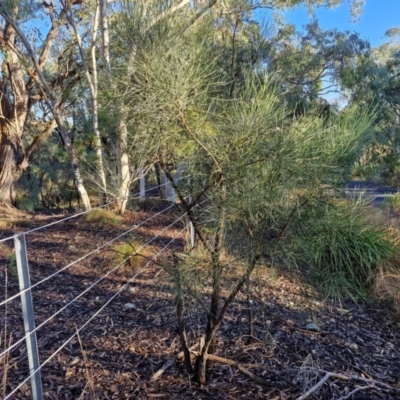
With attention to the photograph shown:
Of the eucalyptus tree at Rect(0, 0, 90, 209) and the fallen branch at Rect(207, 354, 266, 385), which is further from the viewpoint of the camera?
the eucalyptus tree at Rect(0, 0, 90, 209)

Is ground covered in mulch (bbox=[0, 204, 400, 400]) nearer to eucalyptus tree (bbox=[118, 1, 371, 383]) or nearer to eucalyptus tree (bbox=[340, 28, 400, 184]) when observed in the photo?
eucalyptus tree (bbox=[118, 1, 371, 383])

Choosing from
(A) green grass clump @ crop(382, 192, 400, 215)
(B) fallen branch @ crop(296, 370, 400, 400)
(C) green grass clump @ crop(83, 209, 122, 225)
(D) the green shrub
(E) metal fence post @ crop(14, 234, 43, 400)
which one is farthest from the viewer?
(D) the green shrub

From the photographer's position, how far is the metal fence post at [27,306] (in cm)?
209

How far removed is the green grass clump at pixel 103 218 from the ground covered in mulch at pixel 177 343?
6.69 feet

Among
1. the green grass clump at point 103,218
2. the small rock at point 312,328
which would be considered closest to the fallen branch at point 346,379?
the small rock at point 312,328

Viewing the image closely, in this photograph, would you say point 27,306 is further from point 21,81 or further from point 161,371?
point 21,81

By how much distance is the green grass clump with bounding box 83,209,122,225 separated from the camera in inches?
293

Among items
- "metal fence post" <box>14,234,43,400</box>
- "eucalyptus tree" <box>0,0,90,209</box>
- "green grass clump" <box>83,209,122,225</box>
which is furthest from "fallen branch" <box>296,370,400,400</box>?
"eucalyptus tree" <box>0,0,90,209</box>

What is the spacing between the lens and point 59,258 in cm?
574

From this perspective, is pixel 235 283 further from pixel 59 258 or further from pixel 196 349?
pixel 59 258

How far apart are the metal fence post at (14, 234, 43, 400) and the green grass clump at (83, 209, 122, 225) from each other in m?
5.15

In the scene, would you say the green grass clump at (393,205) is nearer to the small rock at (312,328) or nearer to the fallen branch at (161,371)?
the small rock at (312,328)

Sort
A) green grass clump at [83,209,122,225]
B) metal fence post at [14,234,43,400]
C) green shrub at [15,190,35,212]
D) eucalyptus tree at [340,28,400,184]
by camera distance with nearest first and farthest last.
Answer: metal fence post at [14,234,43,400]
green grass clump at [83,209,122,225]
eucalyptus tree at [340,28,400,184]
green shrub at [15,190,35,212]

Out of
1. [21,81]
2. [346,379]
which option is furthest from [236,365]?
[21,81]
